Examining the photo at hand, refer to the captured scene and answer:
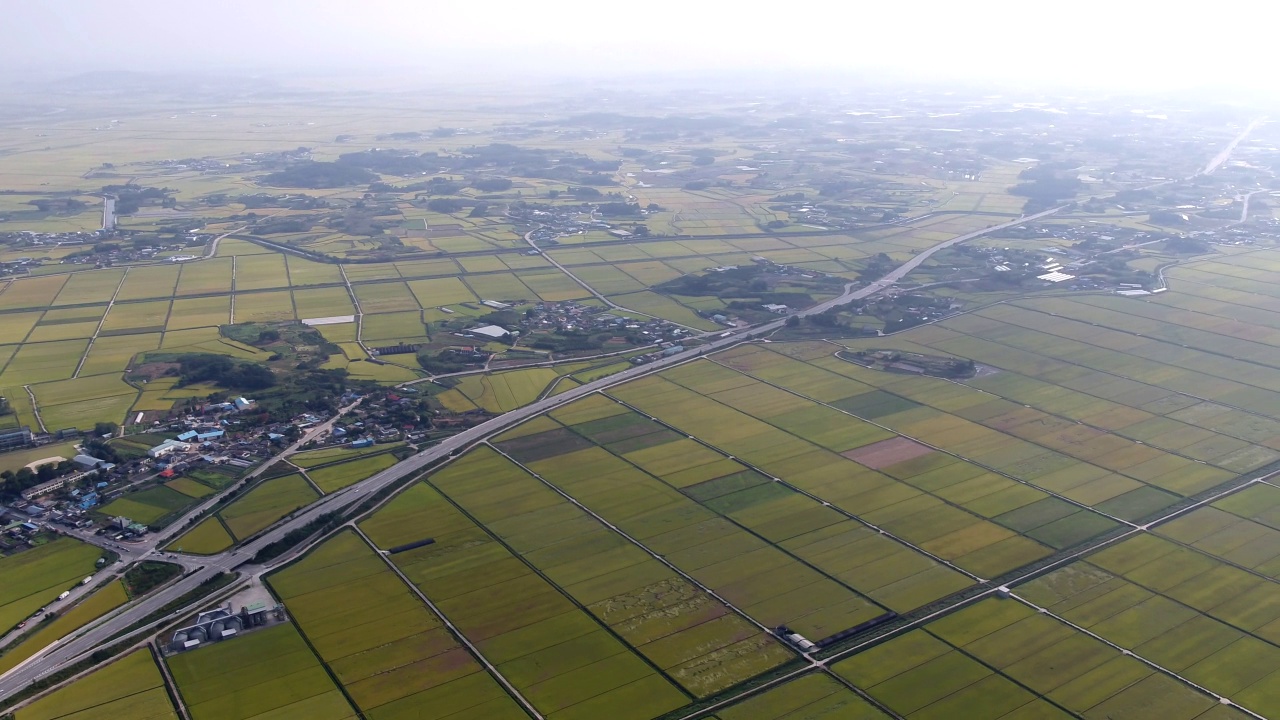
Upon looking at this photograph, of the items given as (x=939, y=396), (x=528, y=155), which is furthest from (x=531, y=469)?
(x=528, y=155)

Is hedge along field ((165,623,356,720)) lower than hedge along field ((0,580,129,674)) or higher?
lower

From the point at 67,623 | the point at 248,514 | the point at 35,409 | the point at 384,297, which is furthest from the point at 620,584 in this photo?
the point at 384,297

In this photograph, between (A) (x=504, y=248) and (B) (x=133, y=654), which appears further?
(A) (x=504, y=248)

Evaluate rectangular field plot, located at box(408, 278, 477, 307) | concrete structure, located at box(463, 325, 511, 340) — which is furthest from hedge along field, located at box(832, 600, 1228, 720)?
rectangular field plot, located at box(408, 278, 477, 307)

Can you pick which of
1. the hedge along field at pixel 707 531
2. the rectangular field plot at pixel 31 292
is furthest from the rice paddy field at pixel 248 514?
the rectangular field plot at pixel 31 292

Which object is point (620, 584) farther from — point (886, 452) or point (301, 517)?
point (886, 452)

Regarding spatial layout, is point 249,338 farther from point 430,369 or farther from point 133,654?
point 133,654

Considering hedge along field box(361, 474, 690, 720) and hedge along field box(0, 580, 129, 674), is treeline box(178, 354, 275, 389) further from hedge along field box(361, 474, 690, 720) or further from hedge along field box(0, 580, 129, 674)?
hedge along field box(0, 580, 129, 674)
